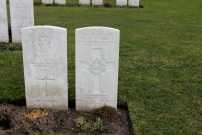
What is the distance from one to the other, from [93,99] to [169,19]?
29.7 feet

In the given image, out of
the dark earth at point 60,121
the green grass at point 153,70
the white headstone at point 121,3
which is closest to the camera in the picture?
the dark earth at point 60,121

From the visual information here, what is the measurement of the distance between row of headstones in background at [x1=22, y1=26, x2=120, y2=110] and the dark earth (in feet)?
0.54

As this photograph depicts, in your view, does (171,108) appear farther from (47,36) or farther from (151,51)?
(151,51)

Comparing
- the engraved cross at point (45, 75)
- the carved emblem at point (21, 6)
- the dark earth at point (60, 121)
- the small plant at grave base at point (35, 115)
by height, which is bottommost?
the dark earth at point (60, 121)

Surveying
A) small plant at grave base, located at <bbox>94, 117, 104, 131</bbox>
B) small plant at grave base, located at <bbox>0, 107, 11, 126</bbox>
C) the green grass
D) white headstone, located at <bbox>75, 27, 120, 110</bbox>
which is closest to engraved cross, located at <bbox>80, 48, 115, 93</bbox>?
white headstone, located at <bbox>75, 27, 120, 110</bbox>

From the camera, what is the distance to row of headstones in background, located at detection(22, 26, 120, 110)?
455cm

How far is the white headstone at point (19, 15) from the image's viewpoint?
8516mm

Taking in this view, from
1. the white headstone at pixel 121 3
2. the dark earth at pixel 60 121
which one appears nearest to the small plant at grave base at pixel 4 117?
the dark earth at pixel 60 121

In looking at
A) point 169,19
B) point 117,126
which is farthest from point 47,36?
point 169,19

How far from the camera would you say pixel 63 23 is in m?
11.5

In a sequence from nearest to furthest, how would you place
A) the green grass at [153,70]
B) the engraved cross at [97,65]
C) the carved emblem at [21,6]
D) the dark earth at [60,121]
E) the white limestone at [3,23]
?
the dark earth at [60,121] → the engraved cross at [97,65] → the green grass at [153,70] → the carved emblem at [21,6] → the white limestone at [3,23]

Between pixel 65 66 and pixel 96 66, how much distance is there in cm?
48

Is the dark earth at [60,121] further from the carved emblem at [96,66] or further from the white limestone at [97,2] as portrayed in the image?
the white limestone at [97,2]

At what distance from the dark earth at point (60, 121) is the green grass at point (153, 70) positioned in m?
0.25
